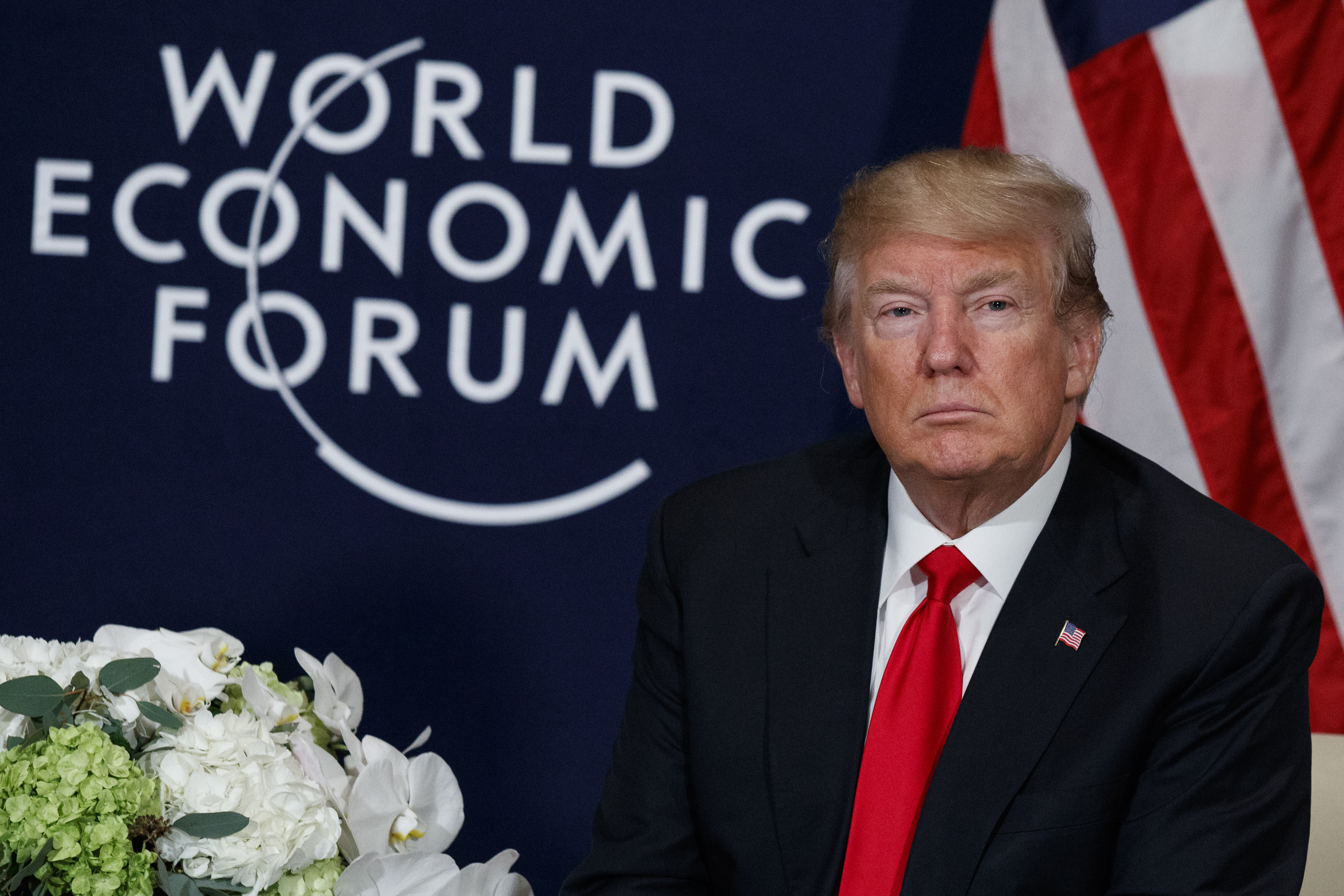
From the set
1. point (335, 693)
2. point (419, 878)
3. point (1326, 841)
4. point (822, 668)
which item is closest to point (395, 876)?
point (419, 878)

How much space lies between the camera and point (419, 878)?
3.97ft

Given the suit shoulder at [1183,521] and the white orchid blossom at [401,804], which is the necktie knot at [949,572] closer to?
the suit shoulder at [1183,521]

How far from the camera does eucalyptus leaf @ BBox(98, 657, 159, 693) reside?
1199mm

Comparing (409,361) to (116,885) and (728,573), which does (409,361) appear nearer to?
(728,573)

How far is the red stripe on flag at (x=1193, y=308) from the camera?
2205mm

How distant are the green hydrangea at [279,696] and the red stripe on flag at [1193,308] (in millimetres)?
1453

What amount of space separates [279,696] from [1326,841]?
1.19m

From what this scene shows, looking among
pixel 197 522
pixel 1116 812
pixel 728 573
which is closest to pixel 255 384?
pixel 197 522

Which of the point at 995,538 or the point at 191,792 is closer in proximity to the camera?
the point at 191,792

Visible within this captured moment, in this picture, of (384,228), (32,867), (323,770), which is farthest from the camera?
(384,228)

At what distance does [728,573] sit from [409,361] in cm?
97

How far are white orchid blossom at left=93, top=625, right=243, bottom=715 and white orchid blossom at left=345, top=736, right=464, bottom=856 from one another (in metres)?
0.16

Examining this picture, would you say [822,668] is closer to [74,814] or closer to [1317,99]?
[74,814]

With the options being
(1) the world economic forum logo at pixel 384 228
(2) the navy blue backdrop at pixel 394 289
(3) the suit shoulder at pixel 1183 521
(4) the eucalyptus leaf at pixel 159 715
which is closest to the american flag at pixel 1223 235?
(2) the navy blue backdrop at pixel 394 289
